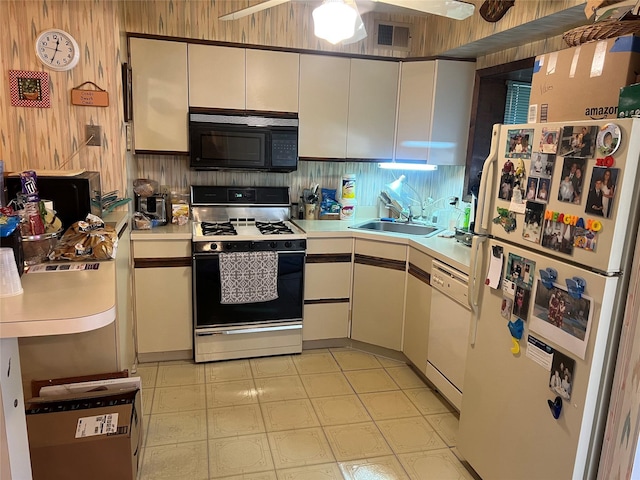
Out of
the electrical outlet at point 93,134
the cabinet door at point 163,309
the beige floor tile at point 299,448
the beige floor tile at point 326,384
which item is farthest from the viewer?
the cabinet door at point 163,309

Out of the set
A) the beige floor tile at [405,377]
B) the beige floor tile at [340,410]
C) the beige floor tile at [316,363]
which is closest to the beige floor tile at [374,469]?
the beige floor tile at [340,410]

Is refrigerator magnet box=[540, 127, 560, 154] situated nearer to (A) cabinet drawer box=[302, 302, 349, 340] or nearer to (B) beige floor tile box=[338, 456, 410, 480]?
(B) beige floor tile box=[338, 456, 410, 480]

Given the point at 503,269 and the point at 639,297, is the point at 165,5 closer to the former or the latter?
the point at 503,269

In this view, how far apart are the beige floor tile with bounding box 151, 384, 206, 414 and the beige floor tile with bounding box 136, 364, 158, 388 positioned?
3.7 inches

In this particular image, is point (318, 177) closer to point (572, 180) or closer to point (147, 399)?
point (147, 399)

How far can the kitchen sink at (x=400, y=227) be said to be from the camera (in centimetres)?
352

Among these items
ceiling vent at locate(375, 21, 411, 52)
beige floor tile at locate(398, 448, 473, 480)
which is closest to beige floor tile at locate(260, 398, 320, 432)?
beige floor tile at locate(398, 448, 473, 480)

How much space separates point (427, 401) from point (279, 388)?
0.92 meters

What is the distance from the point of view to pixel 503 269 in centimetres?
187

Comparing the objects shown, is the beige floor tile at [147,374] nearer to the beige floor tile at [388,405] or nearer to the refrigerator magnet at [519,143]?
the beige floor tile at [388,405]

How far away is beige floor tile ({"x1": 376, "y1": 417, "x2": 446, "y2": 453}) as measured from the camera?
7.87ft

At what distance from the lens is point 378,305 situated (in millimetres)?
3293

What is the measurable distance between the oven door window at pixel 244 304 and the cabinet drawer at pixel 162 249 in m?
0.12

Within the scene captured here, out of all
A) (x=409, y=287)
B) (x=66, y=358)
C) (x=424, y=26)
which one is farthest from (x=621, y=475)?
(x=424, y=26)
